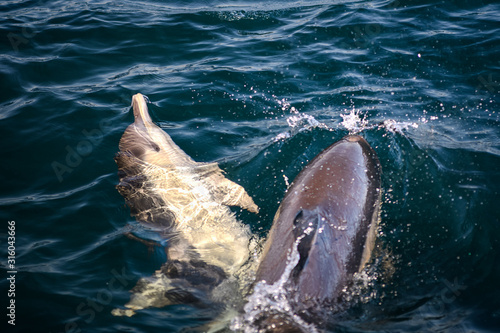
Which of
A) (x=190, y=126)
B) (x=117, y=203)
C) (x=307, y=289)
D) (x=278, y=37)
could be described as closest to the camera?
(x=307, y=289)

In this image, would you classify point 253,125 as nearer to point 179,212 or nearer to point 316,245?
point 179,212

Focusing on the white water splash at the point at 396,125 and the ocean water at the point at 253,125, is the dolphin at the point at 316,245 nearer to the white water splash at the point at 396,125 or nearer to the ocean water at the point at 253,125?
the ocean water at the point at 253,125

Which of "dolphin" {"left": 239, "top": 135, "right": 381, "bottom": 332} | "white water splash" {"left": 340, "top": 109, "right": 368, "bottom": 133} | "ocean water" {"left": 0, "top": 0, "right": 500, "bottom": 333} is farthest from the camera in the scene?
"white water splash" {"left": 340, "top": 109, "right": 368, "bottom": 133}

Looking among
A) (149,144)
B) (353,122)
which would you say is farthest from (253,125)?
(149,144)

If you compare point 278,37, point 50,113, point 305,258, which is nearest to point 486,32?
point 278,37

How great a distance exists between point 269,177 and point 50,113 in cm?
456

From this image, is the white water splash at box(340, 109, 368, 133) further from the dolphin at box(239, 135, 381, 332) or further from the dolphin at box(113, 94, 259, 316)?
the dolphin at box(113, 94, 259, 316)

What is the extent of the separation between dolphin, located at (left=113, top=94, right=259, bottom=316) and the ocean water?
0.19 m

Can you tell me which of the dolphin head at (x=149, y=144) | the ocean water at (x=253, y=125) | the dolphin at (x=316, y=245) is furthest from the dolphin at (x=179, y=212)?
the dolphin at (x=316, y=245)

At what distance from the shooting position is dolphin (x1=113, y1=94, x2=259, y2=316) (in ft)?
16.2

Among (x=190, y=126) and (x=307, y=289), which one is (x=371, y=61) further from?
(x=307, y=289)

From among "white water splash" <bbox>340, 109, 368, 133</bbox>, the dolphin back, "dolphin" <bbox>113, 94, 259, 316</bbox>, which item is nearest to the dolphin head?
"dolphin" <bbox>113, 94, 259, 316</bbox>

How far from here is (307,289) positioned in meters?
3.88

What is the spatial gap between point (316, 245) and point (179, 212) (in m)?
2.63
